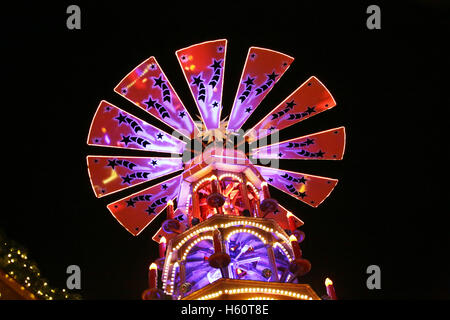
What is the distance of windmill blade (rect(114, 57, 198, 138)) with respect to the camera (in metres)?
15.6

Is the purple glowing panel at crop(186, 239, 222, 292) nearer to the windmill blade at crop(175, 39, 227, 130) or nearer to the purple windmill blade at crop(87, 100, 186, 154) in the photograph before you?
the purple windmill blade at crop(87, 100, 186, 154)

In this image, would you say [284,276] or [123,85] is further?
[123,85]

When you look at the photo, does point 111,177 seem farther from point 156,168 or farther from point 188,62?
point 188,62

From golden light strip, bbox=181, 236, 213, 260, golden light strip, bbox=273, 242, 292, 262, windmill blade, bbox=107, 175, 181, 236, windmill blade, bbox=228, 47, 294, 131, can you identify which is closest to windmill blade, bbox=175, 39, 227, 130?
windmill blade, bbox=228, 47, 294, 131

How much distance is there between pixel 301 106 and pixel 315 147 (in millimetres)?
1430

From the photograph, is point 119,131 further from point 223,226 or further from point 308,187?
point 308,187

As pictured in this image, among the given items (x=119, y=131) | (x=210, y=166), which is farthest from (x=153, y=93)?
(x=210, y=166)

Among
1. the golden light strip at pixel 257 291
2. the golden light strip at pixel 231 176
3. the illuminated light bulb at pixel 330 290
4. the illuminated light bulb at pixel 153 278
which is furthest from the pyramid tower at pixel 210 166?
the golden light strip at pixel 257 291

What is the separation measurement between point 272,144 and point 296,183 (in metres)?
1.56

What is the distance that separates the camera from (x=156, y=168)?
16.5 m

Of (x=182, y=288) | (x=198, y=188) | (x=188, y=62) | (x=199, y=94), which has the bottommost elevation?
(x=182, y=288)

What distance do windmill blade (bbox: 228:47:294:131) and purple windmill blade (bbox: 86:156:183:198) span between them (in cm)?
359
